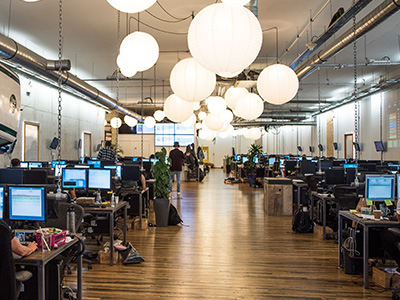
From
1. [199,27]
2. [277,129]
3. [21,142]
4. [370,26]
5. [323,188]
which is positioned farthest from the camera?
[277,129]

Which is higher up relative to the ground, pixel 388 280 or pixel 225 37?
pixel 225 37

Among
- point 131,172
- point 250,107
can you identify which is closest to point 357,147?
point 250,107

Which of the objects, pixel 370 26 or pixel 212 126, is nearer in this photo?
pixel 370 26

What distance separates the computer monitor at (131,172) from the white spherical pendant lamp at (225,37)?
517cm

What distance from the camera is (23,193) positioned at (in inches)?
140

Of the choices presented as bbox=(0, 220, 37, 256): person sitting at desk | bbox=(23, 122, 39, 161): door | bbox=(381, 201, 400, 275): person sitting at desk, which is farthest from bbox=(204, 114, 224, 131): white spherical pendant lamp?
bbox=(23, 122, 39, 161): door

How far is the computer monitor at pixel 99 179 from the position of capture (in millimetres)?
5781

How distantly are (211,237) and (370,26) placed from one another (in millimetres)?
4491

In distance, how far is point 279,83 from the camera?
4426 mm

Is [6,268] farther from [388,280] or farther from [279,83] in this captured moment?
[388,280]

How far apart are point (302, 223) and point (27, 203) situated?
16.3 feet

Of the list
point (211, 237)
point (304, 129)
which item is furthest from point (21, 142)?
point (304, 129)

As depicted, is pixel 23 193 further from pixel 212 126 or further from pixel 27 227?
pixel 212 126

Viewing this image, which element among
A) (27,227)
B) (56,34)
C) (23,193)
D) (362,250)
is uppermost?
(56,34)
